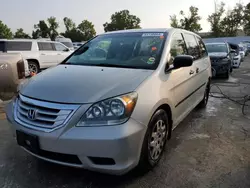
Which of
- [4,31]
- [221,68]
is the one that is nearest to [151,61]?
[221,68]

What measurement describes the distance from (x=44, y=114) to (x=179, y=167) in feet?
5.55

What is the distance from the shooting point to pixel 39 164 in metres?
3.18

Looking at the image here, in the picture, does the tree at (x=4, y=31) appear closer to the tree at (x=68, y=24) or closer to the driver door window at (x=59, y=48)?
the tree at (x=68, y=24)

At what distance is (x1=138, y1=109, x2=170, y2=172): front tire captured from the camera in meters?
2.73

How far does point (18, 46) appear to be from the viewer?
11.9 metres

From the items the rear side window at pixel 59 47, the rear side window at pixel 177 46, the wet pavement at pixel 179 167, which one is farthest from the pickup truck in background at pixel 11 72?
the rear side window at pixel 59 47

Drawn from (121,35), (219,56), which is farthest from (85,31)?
(121,35)

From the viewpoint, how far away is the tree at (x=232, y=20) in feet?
173

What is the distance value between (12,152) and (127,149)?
1940 millimetres

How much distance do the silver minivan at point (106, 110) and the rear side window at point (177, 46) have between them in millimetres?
64

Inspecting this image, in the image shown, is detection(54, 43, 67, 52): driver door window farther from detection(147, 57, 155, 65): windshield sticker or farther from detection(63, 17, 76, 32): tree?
detection(63, 17, 76, 32): tree

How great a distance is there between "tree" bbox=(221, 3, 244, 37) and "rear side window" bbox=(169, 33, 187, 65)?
177 feet

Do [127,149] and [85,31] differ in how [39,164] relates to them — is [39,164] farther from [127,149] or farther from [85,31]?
[85,31]

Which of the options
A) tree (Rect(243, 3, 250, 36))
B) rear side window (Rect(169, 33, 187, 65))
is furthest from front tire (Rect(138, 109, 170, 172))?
tree (Rect(243, 3, 250, 36))
